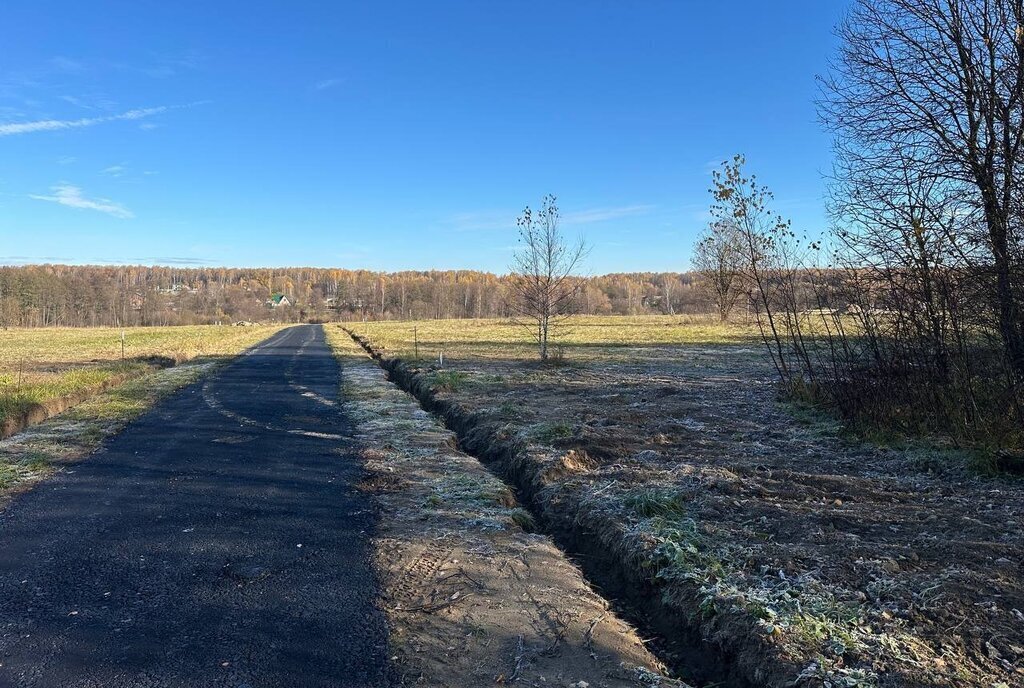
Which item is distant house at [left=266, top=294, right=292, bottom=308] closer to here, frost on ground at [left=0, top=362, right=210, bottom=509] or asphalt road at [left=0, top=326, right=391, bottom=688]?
frost on ground at [left=0, top=362, right=210, bottom=509]

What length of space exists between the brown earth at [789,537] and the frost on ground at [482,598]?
0.51 m

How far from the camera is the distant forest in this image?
98.7 metres

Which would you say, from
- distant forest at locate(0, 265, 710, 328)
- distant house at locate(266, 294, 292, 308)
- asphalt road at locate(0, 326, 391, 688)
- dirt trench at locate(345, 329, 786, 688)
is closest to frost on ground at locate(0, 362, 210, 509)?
asphalt road at locate(0, 326, 391, 688)

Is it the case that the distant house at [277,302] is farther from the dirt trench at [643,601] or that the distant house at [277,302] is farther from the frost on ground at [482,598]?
the frost on ground at [482,598]

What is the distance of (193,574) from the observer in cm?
469

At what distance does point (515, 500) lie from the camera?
22.7ft

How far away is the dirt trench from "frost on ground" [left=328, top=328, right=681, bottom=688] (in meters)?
0.23

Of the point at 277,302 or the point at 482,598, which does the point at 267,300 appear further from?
the point at 482,598

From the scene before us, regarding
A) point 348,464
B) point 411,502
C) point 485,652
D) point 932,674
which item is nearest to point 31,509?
point 348,464

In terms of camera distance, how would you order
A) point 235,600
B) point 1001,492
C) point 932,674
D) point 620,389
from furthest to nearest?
1. point 620,389
2. point 1001,492
3. point 235,600
4. point 932,674

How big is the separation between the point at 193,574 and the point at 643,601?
349 cm

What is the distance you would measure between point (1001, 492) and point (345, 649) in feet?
20.3

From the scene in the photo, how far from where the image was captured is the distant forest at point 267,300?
9866 cm

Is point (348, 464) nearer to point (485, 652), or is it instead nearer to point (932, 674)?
point (485, 652)
